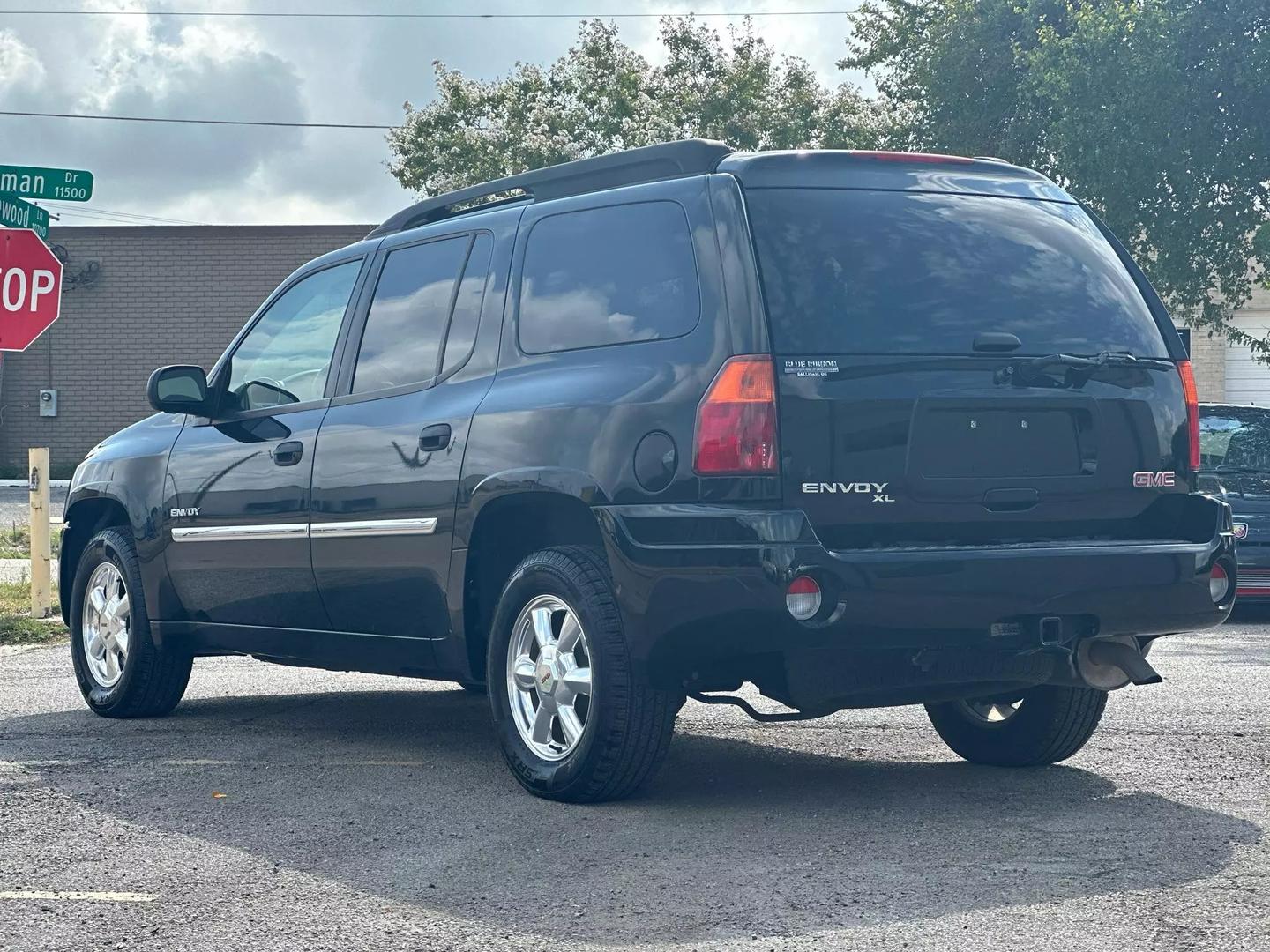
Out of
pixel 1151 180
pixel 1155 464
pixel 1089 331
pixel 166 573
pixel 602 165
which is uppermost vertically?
pixel 1151 180

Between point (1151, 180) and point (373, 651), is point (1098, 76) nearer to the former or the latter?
point (1151, 180)

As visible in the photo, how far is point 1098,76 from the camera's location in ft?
69.6

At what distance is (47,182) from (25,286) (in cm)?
71

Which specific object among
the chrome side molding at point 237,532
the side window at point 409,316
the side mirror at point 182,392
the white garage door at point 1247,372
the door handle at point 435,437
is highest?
the white garage door at point 1247,372

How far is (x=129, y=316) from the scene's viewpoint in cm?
3459

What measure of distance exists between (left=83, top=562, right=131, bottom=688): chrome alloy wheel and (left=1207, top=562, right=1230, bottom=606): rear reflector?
14.9ft

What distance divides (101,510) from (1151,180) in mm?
15410

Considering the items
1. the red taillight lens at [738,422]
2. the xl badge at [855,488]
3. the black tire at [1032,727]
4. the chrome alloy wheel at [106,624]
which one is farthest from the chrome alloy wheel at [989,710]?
the chrome alloy wheel at [106,624]

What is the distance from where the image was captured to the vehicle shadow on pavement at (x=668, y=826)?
4.64 m

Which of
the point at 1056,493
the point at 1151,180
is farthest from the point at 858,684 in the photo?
the point at 1151,180

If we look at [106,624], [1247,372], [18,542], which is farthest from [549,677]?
[1247,372]

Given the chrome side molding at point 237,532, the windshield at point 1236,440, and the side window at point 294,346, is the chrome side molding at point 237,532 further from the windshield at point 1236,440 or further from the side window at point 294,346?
the windshield at point 1236,440

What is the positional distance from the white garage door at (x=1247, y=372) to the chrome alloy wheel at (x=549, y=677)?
97.6 ft

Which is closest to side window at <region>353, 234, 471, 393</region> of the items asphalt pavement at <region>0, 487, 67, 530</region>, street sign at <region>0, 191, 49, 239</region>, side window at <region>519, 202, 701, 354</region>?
side window at <region>519, 202, 701, 354</region>
